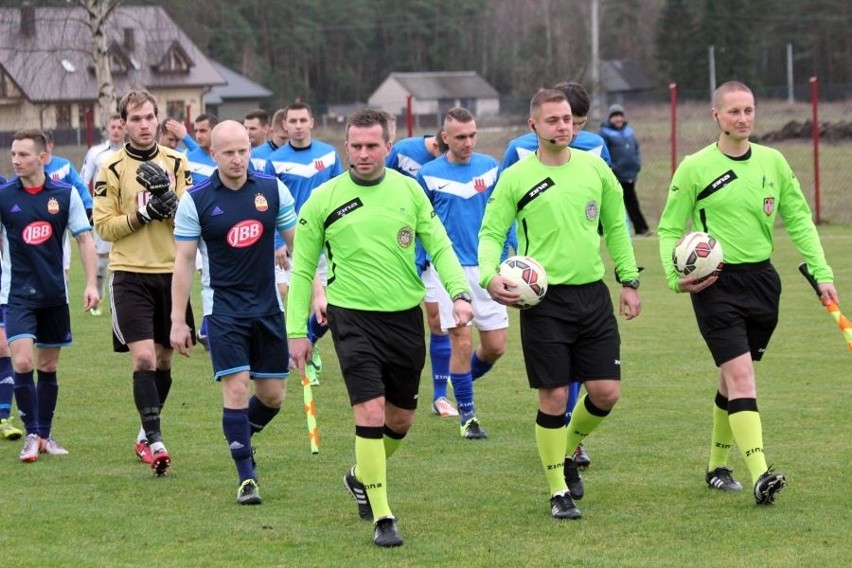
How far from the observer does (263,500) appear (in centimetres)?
725

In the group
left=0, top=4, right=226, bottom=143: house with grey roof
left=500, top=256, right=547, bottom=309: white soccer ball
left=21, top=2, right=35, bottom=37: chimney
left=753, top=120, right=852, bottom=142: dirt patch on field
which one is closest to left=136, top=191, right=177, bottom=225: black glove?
left=500, top=256, right=547, bottom=309: white soccer ball

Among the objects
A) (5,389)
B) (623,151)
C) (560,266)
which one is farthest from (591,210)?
(623,151)

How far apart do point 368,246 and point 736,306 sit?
6.54 feet

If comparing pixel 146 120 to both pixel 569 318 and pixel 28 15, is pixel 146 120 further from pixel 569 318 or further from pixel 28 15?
pixel 28 15

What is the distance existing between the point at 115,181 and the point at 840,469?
456 centimetres

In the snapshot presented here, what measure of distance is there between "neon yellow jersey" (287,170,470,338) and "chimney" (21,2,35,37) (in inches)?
933

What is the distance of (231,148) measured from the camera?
23.1ft

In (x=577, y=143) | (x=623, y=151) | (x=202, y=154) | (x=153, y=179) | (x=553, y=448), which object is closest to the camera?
(x=553, y=448)

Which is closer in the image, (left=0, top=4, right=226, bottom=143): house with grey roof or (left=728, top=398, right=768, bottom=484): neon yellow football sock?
(left=728, top=398, right=768, bottom=484): neon yellow football sock

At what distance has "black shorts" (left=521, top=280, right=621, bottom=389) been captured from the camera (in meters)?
6.68

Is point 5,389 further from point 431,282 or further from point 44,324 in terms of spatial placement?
point 431,282

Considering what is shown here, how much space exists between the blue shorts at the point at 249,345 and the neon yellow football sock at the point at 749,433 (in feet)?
7.89

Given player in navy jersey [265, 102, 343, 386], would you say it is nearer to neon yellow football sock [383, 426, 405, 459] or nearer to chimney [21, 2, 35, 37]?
neon yellow football sock [383, 426, 405, 459]

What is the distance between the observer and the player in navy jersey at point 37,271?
839cm
